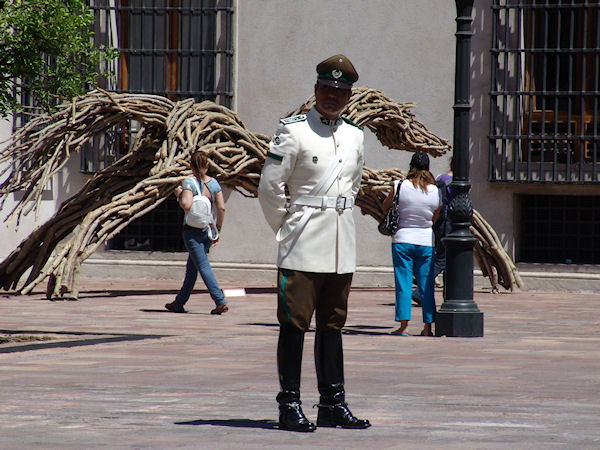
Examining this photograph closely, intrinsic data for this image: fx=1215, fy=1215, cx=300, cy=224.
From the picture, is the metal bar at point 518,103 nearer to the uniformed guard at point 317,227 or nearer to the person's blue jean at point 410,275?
the person's blue jean at point 410,275

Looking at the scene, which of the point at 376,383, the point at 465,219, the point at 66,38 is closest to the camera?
the point at 376,383

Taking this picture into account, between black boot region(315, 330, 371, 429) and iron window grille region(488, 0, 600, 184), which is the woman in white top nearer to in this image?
black boot region(315, 330, 371, 429)

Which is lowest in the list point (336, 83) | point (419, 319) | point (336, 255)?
point (419, 319)

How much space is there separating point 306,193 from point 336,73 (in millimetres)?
629

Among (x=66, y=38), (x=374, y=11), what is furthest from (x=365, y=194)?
(x=66, y=38)

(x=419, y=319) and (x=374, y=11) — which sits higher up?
(x=374, y=11)

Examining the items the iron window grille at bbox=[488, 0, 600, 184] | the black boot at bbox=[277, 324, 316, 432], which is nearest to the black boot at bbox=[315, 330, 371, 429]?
the black boot at bbox=[277, 324, 316, 432]

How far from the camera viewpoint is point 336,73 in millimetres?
6180

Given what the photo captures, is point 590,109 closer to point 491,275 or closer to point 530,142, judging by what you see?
point 530,142

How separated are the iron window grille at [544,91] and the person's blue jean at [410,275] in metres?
7.45

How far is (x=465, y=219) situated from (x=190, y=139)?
4.85 m

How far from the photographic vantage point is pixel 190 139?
15.3 m

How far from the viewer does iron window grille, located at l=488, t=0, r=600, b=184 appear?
1822 cm

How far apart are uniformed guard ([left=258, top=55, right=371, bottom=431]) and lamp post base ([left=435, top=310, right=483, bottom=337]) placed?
4965 millimetres
